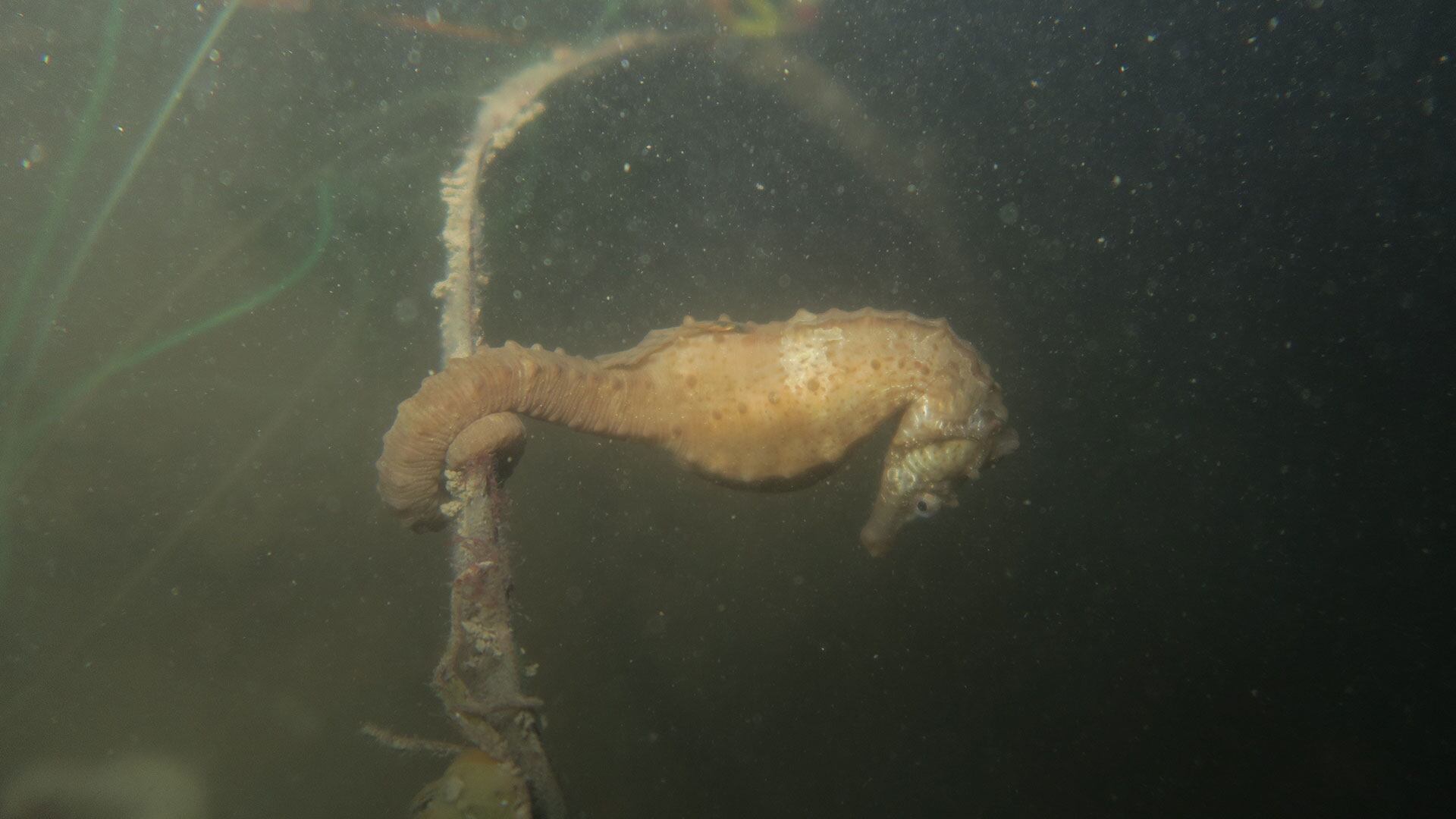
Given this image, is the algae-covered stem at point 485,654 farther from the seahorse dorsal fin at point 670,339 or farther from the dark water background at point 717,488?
the dark water background at point 717,488

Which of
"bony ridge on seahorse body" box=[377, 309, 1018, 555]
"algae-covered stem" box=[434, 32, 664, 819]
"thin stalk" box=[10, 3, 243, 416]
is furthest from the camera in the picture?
"thin stalk" box=[10, 3, 243, 416]

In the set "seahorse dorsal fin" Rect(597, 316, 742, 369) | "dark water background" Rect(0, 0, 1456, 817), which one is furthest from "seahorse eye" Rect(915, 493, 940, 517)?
"dark water background" Rect(0, 0, 1456, 817)

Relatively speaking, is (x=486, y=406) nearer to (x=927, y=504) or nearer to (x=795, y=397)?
(x=795, y=397)

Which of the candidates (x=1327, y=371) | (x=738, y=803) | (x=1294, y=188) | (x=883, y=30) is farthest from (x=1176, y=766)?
(x=883, y=30)

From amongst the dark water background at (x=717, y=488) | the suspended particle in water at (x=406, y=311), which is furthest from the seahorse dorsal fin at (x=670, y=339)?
the suspended particle in water at (x=406, y=311)

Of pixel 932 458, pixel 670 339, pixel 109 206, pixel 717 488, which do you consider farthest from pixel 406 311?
pixel 932 458

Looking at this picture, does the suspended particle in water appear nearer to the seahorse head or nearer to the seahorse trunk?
the seahorse trunk

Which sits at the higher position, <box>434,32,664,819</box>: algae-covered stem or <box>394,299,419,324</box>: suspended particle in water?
<box>394,299,419,324</box>: suspended particle in water
